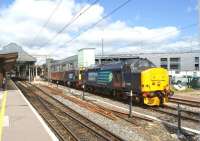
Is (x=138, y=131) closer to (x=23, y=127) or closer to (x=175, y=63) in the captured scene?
(x=23, y=127)

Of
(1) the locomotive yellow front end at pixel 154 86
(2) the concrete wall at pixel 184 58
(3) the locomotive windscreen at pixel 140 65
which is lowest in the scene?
(1) the locomotive yellow front end at pixel 154 86

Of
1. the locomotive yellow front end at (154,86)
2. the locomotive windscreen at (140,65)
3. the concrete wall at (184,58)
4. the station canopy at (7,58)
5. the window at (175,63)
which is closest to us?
the locomotive yellow front end at (154,86)

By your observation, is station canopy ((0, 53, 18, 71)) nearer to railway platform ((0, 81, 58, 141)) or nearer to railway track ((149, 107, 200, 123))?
railway platform ((0, 81, 58, 141))

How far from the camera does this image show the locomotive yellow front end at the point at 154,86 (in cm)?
1966

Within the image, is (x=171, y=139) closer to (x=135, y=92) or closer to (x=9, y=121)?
(x=9, y=121)

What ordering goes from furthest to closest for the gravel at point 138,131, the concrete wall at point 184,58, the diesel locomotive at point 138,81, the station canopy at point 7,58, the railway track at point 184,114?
the concrete wall at point 184,58 → the station canopy at point 7,58 → the diesel locomotive at point 138,81 → the railway track at point 184,114 → the gravel at point 138,131

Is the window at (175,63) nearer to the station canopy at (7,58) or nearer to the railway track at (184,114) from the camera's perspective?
the station canopy at (7,58)

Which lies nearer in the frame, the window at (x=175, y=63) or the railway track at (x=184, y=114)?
the railway track at (x=184, y=114)

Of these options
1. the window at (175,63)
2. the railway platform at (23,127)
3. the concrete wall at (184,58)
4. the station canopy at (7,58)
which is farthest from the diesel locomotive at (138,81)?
the window at (175,63)

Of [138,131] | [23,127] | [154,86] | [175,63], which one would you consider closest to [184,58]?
[175,63]

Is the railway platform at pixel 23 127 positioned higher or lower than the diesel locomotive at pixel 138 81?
lower

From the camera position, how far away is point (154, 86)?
2000cm

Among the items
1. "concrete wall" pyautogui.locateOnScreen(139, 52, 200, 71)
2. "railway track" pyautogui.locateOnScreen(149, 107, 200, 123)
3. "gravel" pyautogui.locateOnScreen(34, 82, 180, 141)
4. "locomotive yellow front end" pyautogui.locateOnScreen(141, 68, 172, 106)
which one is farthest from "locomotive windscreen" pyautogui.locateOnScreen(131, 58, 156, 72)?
"concrete wall" pyautogui.locateOnScreen(139, 52, 200, 71)

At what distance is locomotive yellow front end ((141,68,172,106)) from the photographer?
19656mm
